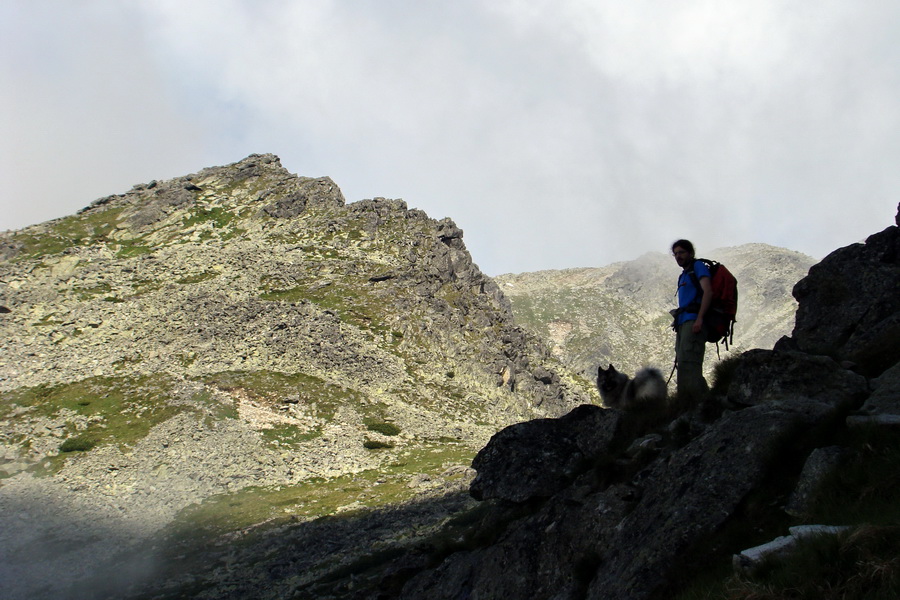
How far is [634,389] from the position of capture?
13625 mm

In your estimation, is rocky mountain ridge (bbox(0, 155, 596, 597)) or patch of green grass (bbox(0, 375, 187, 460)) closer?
rocky mountain ridge (bbox(0, 155, 596, 597))

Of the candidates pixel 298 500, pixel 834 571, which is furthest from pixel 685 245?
pixel 298 500

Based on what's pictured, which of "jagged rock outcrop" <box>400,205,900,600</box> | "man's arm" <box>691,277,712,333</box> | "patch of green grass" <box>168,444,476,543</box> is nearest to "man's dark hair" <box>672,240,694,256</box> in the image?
"man's arm" <box>691,277,712,333</box>

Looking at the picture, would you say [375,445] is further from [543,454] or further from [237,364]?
[543,454]

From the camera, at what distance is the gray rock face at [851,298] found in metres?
11.8

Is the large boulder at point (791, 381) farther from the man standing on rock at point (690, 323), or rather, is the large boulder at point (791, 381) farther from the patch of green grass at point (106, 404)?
the patch of green grass at point (106, 404)

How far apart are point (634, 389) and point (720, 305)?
3.02m

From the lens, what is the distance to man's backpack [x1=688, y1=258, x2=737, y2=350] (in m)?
11.5

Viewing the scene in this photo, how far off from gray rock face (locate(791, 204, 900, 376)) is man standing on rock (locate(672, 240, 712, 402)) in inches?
81.3

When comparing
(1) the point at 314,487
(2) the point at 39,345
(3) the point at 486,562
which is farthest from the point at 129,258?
(3) the point at 486,562

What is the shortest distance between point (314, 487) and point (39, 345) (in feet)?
153

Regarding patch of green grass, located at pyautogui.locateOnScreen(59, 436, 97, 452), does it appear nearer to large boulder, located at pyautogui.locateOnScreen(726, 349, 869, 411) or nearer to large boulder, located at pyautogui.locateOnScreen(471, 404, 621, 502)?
large boulder, located at pyautogui.locateOnScreen(471, 404, 621, 502)

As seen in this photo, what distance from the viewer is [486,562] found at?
41.0 feet

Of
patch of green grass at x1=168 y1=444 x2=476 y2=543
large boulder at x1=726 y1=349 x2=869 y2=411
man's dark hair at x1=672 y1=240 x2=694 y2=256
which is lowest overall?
patch of green grass at x1=168 y1=444 x2=476 y2=543
